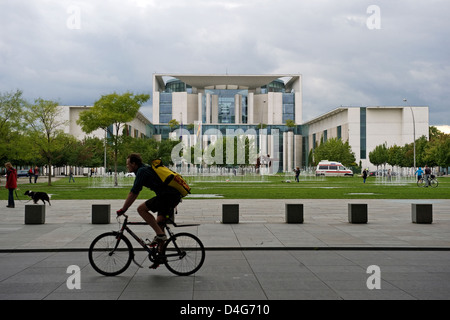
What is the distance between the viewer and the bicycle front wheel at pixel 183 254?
Answer: 290 inches

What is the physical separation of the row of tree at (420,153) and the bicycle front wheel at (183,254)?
7897 cm

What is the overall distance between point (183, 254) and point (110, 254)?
1106mm

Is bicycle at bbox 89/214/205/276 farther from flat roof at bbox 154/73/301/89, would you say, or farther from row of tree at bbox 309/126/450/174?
flat roof at bbox 154/73/301/89

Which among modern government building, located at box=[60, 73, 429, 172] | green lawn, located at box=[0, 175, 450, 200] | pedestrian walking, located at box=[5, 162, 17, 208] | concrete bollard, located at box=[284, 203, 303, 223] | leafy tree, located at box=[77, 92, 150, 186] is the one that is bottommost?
green lawn, located at box=[0, 175, 450, 200]

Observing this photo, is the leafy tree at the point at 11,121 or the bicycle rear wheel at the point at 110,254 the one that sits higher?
the leafy tree at the point at 11,121

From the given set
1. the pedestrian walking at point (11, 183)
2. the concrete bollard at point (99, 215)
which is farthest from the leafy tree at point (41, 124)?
the concrete bollard at point (99, 215)

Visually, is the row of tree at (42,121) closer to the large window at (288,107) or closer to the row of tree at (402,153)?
the row of tree at (402,153)

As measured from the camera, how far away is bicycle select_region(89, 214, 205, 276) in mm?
7383

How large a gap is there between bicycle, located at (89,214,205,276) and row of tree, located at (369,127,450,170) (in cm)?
7902

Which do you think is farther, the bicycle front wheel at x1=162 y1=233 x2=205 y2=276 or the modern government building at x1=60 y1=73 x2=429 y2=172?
the modern government building at x1=60 y1=73 x2=429 y2=172

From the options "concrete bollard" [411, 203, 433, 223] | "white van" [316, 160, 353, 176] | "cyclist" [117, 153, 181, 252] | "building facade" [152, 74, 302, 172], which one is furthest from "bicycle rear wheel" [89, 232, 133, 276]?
"building facade" [152, 74, 302, 172]

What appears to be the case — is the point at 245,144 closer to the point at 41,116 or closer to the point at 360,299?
the point at 41,116

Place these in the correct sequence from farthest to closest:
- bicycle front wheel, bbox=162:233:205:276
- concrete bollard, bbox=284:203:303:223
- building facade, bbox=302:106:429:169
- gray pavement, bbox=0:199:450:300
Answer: building facade, bbox=302:106:429:169 → concrete bollard, bbox=284:203:303:223 → bicycle front wheel, bbox=162:233:205:276 → gray pavement, bbox=0:199:450:300

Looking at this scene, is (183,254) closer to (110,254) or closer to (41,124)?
(110,254)
